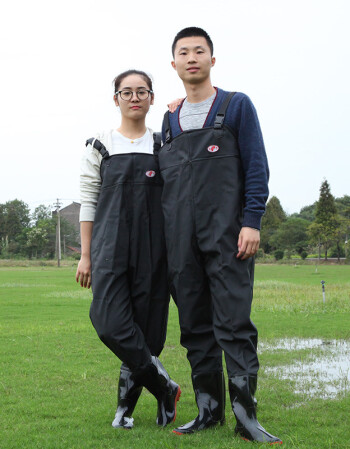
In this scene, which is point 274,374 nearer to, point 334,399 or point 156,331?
point 334,399

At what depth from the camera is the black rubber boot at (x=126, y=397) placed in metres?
3.91

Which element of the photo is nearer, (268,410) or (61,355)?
(268,410)

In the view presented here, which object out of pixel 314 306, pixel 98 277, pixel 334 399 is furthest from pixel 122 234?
pixel 314 306

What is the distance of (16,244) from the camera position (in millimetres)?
81375

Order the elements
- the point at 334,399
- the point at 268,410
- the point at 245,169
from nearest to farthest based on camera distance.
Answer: the point at 245,169
the point at 268,410
the point at 334,399

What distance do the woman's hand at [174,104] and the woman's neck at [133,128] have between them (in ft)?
0.74

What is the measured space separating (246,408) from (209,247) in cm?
95

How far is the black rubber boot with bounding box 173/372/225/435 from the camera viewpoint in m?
3.69

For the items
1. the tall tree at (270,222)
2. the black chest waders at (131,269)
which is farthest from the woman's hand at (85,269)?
the tall tree at (270,222)

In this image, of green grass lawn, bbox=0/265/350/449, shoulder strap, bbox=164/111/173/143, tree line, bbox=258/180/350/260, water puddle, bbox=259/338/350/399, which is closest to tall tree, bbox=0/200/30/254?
tree line, bbox=258/180/350/260

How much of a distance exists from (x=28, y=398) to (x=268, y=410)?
208 centimetres

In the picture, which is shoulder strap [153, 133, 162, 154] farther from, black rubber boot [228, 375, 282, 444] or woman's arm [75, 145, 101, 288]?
black rubber boot [228, 375, 282, 444]

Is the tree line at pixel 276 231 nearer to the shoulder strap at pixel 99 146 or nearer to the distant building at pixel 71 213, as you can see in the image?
the distant building at pixel 71 213

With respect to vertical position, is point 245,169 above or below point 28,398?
above
